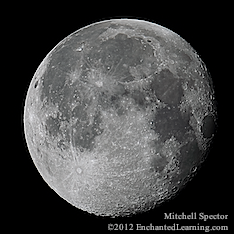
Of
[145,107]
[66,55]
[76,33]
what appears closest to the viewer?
[145,107]

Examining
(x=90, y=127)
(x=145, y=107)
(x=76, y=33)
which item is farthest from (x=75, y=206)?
(x=76, y=33)

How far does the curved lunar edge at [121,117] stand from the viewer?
8.80ft

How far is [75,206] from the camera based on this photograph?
10.3ft

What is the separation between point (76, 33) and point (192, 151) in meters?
1.10

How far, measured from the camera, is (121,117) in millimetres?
2662

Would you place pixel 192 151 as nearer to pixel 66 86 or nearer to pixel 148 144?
pixel 148 144

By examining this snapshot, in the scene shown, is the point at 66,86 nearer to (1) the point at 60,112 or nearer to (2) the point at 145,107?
(1) the point at 60,112

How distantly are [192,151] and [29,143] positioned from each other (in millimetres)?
1079

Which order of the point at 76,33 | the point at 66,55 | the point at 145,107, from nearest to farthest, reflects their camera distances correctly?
the point at 145,107 → the point at 66,55 → the point at 76,33

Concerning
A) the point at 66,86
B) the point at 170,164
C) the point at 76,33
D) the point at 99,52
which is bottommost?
the point at 170,164

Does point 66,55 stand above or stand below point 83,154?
above

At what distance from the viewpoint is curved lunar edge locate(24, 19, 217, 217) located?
2682mm

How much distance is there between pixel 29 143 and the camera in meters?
3.06

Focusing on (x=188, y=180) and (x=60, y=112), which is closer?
(x=60, y=112)
